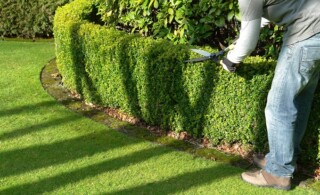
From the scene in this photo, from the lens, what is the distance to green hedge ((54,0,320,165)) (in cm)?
450

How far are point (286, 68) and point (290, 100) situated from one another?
254 mm

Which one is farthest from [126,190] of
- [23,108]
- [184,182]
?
[23,108]

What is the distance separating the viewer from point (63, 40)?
6672 mm

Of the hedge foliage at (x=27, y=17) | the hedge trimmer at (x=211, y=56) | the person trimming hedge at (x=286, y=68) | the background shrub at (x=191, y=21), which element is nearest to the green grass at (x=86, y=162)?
the person trimming hedge at (x=286, y=68)

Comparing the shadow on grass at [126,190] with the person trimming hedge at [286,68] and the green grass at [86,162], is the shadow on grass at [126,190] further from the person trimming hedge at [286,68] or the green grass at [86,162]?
the person trimming hedge at [286,68]

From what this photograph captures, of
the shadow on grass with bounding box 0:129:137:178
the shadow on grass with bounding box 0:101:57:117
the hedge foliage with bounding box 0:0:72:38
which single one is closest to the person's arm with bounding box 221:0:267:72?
the shadow on grass with bounding box 0:129:137:178

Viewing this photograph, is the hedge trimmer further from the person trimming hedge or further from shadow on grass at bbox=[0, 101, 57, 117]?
shadow on grass at bbox=[0, 101, 57, 117]

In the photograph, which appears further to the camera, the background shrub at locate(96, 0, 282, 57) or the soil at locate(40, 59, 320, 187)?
the background shrub at locate(96, 0, 282, 57)

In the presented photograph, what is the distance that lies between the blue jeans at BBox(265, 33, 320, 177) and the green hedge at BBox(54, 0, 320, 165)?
24cm

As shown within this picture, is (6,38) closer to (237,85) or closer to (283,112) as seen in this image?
(237,85)

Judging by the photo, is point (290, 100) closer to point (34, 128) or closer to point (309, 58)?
point (309, 58)

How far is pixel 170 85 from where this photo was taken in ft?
16.8

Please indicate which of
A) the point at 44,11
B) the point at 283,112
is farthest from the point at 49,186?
the point at 44,11

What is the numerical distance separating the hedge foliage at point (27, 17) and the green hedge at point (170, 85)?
171 inches
